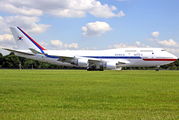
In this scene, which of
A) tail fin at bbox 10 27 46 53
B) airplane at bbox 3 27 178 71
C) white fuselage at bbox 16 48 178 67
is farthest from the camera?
tail fin at bbox 10 27 46 53

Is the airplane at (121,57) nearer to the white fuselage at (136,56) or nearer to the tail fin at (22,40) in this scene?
the white fuselage at (136,56)

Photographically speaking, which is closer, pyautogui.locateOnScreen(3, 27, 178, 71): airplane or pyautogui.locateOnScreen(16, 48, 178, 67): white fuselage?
pyautogui.locateOnScreen(3, 27, 178, 71): airplane

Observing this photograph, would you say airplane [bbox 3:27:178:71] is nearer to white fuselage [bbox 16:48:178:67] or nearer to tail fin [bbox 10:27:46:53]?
white fuselage [bbox 16:48:178:67]

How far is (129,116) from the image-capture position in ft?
18.9

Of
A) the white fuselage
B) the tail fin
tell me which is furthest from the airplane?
the tail fin

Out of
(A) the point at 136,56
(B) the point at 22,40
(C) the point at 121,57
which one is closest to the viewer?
(A) the point at 136,56

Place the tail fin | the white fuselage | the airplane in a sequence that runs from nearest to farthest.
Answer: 1. the airplane
2. the white fuselage
3. the tail fin

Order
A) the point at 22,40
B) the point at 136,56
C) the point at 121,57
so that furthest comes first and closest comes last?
the point at 22,40 → the point at 121,57 → the point at 136,56

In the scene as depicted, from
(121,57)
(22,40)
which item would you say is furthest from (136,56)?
(22,40)

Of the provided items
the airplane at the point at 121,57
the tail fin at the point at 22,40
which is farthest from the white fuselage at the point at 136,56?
the tail fin at the point at 22,40

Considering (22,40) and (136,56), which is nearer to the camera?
(136,56)

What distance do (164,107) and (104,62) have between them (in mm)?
34836

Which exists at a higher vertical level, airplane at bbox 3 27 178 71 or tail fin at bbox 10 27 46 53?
tail fin at bbox 10 27 46 53

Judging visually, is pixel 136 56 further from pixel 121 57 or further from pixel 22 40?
pixel 22 40
